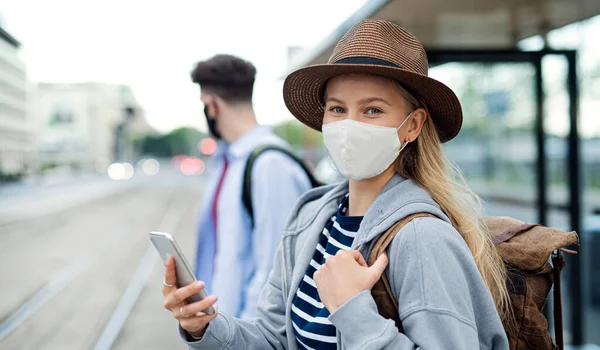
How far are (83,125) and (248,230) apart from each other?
59.6 meters

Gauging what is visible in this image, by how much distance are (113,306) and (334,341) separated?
18.1 ft

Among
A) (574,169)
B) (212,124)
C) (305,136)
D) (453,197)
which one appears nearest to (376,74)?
(453,197)

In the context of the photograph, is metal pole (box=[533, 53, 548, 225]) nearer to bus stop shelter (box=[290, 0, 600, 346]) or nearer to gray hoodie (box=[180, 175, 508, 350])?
bus stop shelter (box=[290, 0, 600, 346])

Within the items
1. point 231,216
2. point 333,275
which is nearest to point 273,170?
point 231,216

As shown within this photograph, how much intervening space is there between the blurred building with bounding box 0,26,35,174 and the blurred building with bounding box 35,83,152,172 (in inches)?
20.0

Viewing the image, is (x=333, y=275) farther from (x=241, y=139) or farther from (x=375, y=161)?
(x=241, y=139)

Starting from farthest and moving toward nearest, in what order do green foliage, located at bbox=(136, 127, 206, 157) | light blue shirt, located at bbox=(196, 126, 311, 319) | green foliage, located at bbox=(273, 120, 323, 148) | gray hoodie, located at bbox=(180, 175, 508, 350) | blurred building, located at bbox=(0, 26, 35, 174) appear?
green foliage, located at bbox=(136, 127, 206, 157), green foliage, located at bbox=(273, 120, 323, 148), blurred building, located at bbox=(0, 26, 35, 174), light blue shirt, located at bbox=(196, 126, 311, 319), gray hoodie, located at bbox=(180, 175, 508, 350)

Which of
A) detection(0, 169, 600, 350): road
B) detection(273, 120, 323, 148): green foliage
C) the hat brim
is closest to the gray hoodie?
the hat brim

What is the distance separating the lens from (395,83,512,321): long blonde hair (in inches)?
51.0

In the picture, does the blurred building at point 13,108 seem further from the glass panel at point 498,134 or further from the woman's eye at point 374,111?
the woman's eye at point 374,111

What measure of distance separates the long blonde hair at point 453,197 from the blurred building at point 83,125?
7.61m

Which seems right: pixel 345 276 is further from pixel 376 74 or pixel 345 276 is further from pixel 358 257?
pixel 376 74

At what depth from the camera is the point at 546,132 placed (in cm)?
409

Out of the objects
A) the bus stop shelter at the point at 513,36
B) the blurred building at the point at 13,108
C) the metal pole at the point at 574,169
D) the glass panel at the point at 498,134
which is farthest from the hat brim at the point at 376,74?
the blurred building at the point at 13,108
